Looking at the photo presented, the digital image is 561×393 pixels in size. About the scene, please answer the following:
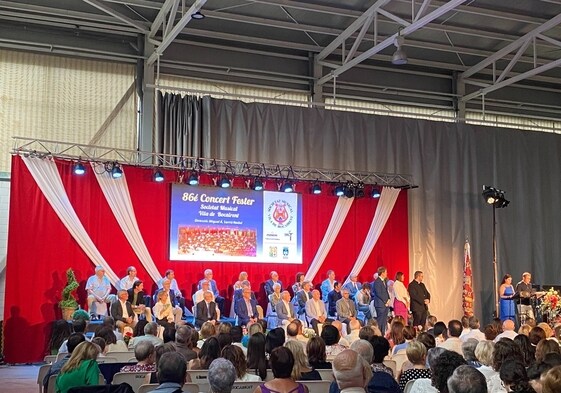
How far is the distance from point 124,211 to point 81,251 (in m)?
1.03

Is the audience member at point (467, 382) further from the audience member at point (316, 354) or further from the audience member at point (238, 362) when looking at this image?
the audience member at point (316, 354)

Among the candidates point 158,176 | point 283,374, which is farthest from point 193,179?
point 283,374

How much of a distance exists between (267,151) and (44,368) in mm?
9479

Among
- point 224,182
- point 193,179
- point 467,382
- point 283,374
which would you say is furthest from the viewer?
point 224,182

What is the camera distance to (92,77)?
46.0 ft

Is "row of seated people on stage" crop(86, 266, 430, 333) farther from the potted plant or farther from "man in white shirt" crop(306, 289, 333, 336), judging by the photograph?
the potted plant

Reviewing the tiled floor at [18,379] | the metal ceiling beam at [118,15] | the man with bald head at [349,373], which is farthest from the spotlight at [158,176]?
the man with bald head at [349,373]

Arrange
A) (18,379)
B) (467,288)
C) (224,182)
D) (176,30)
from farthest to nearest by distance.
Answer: (467,288) < (224,182) < (176,30) < (18,379)

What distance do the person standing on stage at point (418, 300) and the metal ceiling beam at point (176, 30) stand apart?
621cm

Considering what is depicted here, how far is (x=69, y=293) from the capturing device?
11820 millimetres

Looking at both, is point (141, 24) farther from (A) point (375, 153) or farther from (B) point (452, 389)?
(B) point (452, 389)

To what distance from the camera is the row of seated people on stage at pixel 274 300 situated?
11914 mm

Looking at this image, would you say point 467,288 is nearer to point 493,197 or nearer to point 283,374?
point 493,197

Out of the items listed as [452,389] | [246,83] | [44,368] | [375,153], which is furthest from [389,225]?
[452,389]
